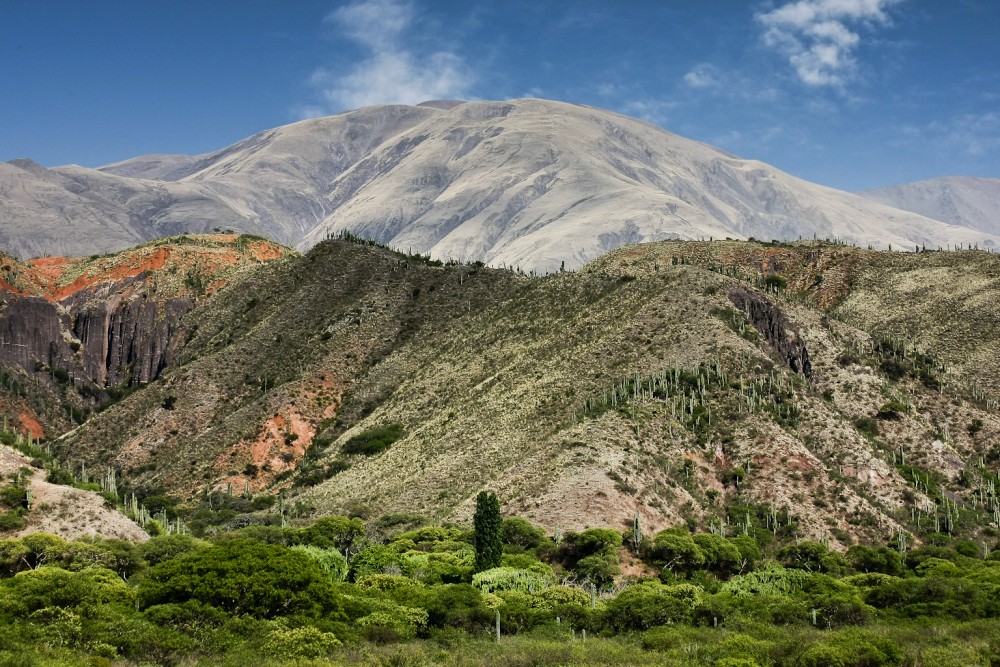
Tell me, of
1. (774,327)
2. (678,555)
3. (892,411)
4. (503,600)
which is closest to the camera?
(503,600)

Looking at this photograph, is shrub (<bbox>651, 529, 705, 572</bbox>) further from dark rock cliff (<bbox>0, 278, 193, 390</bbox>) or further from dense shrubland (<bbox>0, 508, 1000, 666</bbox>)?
dark rock cliff (<bbox>0, 278, 193, 390</bbox>)

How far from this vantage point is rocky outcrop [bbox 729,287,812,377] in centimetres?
→ 11894

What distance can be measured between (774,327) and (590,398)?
1131 inches

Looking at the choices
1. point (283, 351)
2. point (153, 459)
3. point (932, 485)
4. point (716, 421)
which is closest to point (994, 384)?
point (932, 485)

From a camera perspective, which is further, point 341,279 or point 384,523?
point 341,279

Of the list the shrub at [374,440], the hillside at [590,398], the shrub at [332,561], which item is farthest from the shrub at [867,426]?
the shrub at [332,561]

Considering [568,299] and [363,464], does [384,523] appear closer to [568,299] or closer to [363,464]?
[363,464]

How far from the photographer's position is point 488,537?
A: 8069 cm

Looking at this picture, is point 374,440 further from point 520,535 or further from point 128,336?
point 128,336

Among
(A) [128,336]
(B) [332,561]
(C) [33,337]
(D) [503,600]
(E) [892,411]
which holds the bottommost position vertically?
(D) [503,600]

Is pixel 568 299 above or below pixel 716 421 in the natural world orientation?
above

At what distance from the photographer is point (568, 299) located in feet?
465

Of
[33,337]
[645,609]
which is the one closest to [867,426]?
[645,609]

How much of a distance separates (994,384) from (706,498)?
177 ft
